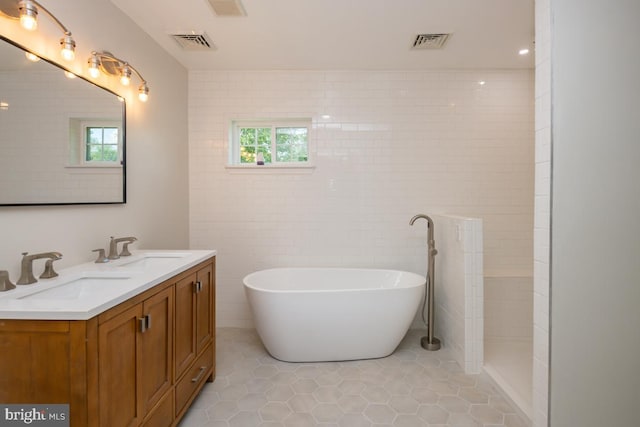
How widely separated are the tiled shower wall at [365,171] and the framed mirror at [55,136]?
1.23 meters

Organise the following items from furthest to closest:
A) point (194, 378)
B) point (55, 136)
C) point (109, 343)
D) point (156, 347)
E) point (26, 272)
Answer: point (194, 378), point (55, 136), point (156, 347), point (26, 272), point (109, 343)

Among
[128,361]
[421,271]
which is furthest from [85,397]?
[421,271]

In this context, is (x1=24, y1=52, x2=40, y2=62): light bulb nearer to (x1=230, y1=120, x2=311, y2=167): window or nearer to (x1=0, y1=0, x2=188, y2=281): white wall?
(x1=0, y1=0, x2=188, y2=281): white wall

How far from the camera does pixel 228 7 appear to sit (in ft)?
7.45

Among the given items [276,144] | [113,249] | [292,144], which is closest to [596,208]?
[113,249]

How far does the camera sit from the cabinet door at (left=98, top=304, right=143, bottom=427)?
1.19 m

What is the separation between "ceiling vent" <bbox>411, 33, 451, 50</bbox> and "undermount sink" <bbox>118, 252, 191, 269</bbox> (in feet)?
8.15

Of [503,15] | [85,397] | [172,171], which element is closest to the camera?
[85,397]

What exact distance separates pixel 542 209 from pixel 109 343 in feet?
6.05

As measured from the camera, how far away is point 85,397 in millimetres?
1107

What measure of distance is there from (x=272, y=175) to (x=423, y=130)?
1.61 metres

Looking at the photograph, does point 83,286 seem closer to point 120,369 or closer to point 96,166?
point 120,369

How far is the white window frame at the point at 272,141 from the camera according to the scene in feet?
11.1

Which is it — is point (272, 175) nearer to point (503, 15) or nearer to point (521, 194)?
point (503, 15)
